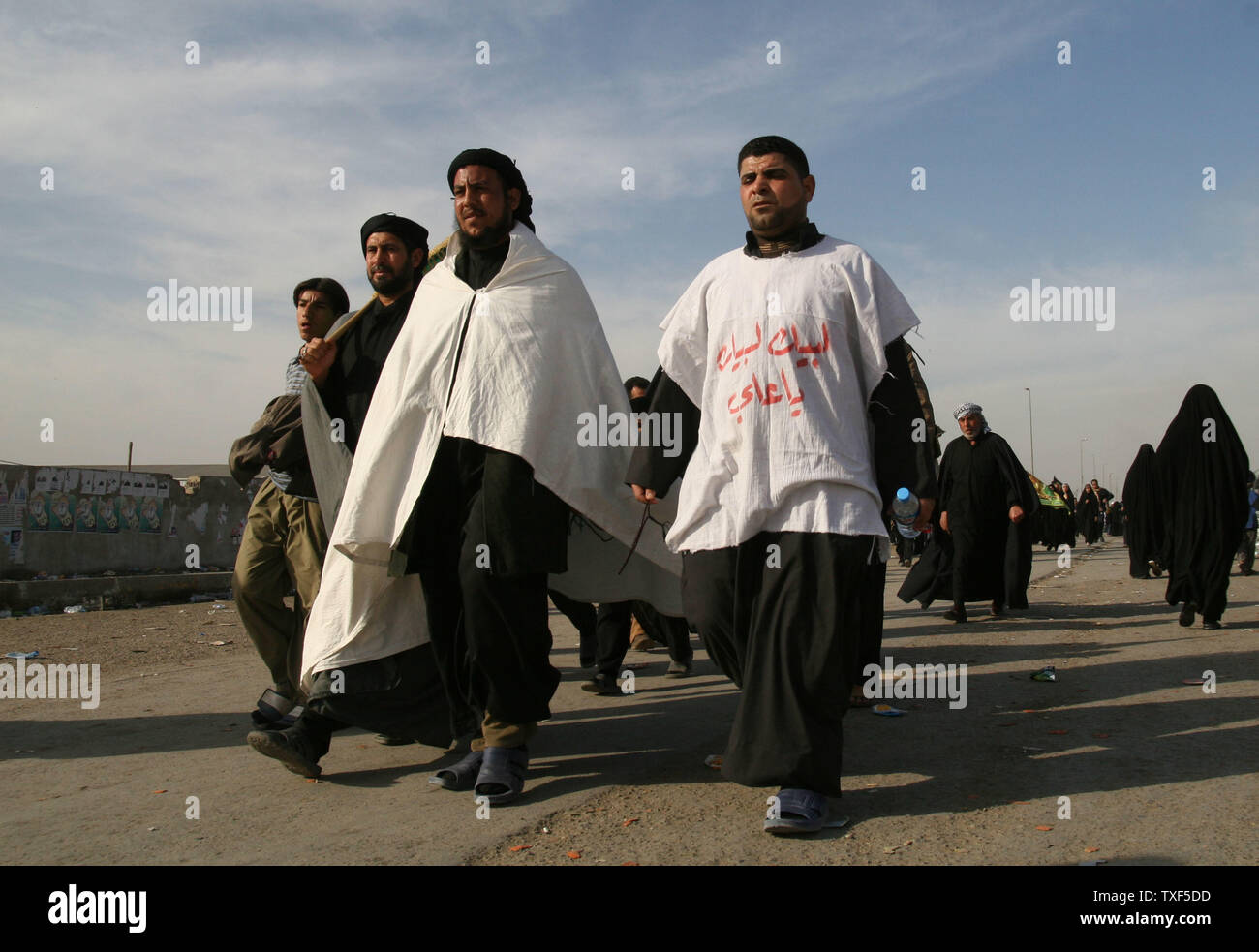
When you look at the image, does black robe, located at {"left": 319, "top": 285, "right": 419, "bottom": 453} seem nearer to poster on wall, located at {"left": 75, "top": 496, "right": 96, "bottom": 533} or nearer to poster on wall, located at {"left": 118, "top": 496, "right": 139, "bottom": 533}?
poster on wall, located at {"left": 75, "top": 496, "right": 96, "bottom": 533}

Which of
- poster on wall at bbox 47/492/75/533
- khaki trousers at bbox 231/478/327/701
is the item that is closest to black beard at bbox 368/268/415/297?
khaki trousers at bbox 231/478/327/701

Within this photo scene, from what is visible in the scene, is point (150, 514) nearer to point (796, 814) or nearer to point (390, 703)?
point (390, 703)

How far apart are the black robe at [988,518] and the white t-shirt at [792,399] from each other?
22.4 ft

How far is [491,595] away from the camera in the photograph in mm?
3707

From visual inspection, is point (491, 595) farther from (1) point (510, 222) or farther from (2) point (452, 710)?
(1) point (510, 222)

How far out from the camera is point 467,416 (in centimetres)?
382

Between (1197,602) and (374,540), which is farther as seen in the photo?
(1197,602)

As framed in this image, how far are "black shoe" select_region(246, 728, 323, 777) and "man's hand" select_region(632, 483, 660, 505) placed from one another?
1.51m

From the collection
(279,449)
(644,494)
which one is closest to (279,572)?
(279,449)

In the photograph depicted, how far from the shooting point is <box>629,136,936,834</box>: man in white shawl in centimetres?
327

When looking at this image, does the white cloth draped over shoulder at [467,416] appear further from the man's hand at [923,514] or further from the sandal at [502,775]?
the man's hand at [923,514]

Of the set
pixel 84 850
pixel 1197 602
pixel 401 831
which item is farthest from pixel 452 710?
pixel 1197 602

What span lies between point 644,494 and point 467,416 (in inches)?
27.5
